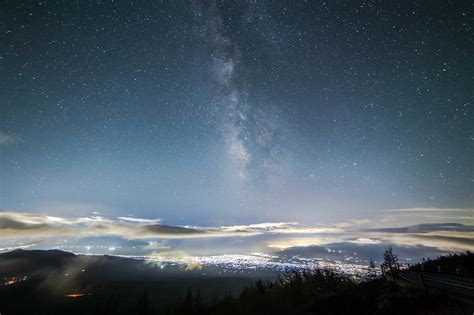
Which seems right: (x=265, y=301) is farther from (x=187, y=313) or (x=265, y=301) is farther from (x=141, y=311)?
(x=141, y=311)

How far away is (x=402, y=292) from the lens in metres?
27.3

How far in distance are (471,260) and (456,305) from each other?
151ft

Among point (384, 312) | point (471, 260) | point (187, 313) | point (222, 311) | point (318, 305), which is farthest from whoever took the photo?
point (187, 313)

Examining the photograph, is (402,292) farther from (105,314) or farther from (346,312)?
(105,314)

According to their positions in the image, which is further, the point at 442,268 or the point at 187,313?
the point at 187,313

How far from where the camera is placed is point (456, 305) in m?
18.1

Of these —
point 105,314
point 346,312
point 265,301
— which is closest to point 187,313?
point 265,301

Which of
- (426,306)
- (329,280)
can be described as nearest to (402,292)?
(426,306)

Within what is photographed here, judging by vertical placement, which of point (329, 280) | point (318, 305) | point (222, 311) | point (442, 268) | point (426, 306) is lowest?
point (222, 311)

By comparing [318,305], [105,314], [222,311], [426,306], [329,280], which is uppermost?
[426,306]

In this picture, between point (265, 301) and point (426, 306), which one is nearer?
point (426, 306)

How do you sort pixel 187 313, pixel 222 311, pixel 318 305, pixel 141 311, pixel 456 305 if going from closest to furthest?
pixel 456 305
pixel 318 305
pixel 222 311
pixel 187 313
pixel 141 311

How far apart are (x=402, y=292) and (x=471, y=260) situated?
3772 centimetres

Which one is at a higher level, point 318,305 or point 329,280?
point 318,305
